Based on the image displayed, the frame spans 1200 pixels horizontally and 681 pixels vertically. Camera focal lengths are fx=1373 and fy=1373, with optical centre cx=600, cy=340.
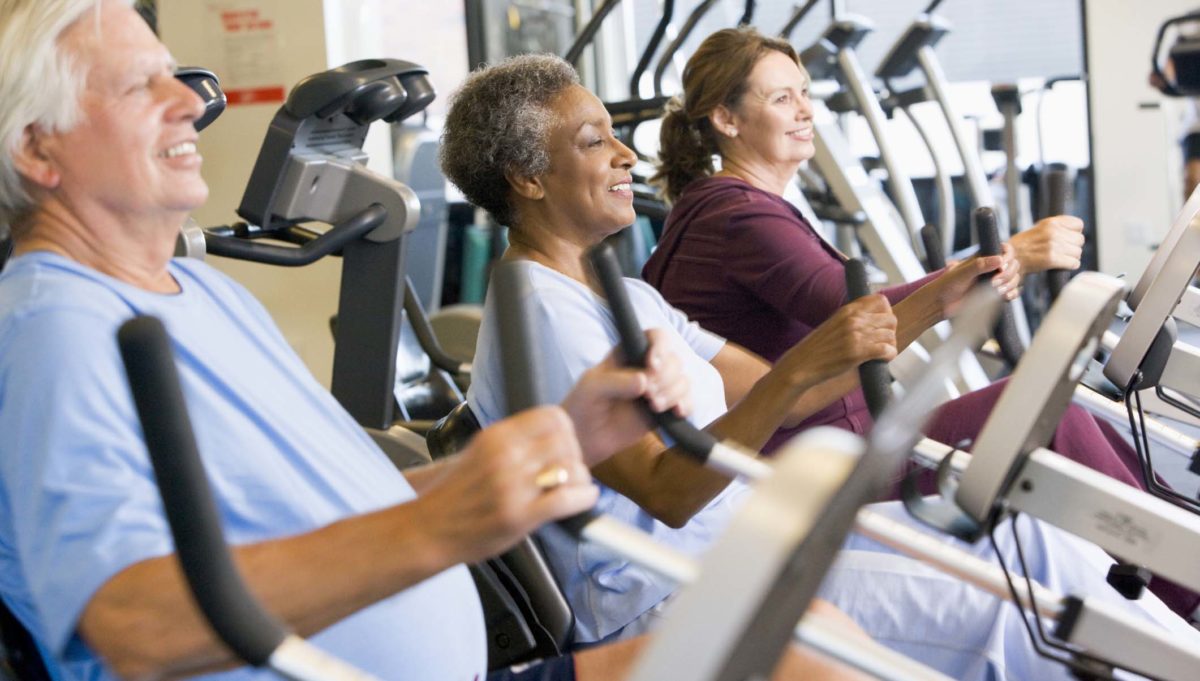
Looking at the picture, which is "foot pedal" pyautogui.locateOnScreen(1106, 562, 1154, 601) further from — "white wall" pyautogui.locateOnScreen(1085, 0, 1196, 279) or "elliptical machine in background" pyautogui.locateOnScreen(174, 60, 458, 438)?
"white wall" pyautogui.locateOnScreen(1085, 0, 1196, 279)

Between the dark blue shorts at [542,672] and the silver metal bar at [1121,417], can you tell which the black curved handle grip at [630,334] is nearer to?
the dark blue shorts at [542,672]

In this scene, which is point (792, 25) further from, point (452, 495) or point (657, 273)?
point (452, 495)

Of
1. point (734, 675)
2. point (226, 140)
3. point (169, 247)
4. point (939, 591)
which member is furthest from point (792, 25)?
point (734, 675)

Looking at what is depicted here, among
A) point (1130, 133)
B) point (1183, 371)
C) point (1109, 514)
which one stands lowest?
point (1130, 133)

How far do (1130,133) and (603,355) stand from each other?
5102 mm

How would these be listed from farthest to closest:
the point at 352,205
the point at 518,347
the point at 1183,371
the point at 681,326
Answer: the point at 352,205 → the point at 681,326 → the point at 1183,371 → the point at 518,347

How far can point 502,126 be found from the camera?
208 cm

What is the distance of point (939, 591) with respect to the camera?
178 centimetres

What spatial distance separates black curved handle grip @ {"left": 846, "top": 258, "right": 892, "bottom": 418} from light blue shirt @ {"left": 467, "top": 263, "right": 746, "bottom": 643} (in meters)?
0.25

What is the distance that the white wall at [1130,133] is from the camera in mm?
6125

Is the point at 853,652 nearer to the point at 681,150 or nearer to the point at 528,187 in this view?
the point at 528,187

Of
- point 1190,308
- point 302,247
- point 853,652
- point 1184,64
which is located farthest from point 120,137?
point 1184,64

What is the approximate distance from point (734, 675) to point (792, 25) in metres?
3.92

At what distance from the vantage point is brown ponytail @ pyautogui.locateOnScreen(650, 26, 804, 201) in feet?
9.03
